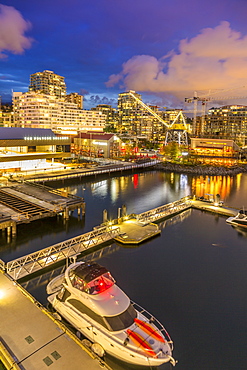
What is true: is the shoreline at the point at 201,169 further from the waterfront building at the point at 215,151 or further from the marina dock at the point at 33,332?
the marina dock at the point at 33,332

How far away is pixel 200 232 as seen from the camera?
76.5ft

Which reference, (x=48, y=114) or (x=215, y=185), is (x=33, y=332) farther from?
(x=48, y=114)

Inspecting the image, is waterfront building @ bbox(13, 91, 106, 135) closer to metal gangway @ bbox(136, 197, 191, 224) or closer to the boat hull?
metal gangway @ bbox(136, 197, 191, 224)

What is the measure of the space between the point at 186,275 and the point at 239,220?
1138cm

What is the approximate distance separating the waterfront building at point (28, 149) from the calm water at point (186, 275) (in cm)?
1828

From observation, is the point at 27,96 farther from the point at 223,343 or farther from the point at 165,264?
the point at 223,343

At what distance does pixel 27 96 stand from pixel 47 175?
66988 millimetres

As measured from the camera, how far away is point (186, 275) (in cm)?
1609

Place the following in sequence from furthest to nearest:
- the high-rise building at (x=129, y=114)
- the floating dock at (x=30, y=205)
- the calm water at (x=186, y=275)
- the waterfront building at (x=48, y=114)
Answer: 1. the high-rise building at (x=129, y=114)
2. the waterfront building at (x=48, y=114)
3. the floating dock at (x=30, y=205)
4. the calm water at (x=186, y=275)

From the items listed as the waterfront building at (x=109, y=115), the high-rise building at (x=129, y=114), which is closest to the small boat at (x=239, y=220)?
the high-rise building at (x=129, y=114)

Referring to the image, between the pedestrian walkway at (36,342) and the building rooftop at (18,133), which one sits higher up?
the building rooftop at (18,133)

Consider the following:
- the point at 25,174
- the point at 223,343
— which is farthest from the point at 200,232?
the point at 25,174

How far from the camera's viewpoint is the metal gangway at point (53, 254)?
563 inches

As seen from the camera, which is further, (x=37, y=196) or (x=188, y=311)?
(x=37, y=196)
